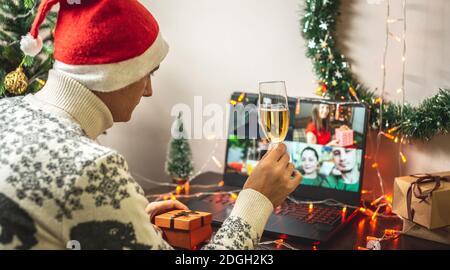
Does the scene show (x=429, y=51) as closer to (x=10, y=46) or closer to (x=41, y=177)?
(x=41, y=177)

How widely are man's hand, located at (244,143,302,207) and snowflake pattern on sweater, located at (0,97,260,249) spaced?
1.01 ft

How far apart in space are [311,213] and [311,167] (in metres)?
0.20

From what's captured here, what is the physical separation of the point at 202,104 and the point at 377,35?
0.77 meters

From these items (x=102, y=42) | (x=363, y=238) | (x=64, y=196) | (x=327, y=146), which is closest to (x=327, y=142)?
(x=327, y=146)

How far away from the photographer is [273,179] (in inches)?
43.3

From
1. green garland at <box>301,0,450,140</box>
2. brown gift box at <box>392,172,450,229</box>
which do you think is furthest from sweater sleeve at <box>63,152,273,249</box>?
green garland at <box>301,0,450,140</box>

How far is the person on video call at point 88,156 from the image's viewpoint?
0.80 metres

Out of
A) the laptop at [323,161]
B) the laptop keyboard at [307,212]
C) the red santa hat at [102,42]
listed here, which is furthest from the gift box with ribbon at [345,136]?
the red santa hat at [102,42]

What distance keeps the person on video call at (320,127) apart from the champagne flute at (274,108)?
16.3 inches

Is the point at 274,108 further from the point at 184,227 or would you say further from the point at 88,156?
the point at 88,156

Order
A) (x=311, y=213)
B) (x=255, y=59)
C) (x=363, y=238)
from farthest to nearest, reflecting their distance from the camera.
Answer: (x=255, y=59) < (x=311, y=213) < (x=363, y=238)

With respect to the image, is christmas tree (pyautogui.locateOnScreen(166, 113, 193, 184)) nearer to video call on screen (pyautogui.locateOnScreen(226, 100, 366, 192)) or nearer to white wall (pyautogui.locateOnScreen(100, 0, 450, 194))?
white wall (pyautogui.locateOnScreen(100, 0, 450, 194))

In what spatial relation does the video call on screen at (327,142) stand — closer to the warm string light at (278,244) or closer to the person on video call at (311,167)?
the person on video call at (311,167)

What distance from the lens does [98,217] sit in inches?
31.8
